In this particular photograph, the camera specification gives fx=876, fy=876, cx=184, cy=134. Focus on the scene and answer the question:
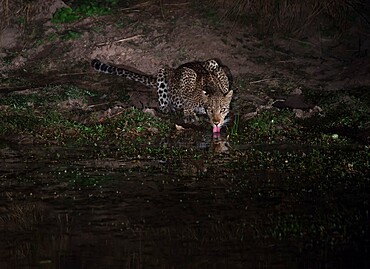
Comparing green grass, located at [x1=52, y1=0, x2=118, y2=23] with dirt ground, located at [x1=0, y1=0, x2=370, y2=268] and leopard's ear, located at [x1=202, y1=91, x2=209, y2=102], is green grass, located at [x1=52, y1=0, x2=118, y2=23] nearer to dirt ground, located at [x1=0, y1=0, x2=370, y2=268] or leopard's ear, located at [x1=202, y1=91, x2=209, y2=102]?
dirt ground, located at [x1=0, y1=0, x2=370, y2=268]

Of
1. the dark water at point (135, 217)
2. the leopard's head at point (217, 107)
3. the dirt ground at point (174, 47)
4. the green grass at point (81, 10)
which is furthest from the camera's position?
the green grass at point (81, 10)

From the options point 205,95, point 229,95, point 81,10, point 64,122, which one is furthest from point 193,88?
point 81,10

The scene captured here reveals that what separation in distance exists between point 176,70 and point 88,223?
5.91 m

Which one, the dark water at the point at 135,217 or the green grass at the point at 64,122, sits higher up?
the dark water at the point at 135,217

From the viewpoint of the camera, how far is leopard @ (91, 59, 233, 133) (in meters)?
11.8

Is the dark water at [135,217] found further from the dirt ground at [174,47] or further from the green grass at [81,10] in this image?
the green grass at [81,10]

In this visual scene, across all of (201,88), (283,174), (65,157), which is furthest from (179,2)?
(283,174)

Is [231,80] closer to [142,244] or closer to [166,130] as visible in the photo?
[166,130]

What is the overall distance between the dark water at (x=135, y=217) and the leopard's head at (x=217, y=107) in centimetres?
190

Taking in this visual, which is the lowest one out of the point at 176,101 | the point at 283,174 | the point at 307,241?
the point at 176,101

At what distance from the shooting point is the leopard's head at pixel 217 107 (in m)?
11.7

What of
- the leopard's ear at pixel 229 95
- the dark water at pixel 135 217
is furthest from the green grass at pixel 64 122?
the dark water at pixel 135 217

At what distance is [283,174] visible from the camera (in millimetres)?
9102

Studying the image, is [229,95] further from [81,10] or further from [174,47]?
[81,10]
